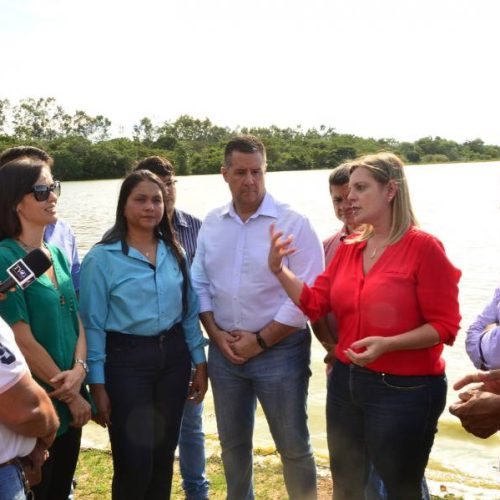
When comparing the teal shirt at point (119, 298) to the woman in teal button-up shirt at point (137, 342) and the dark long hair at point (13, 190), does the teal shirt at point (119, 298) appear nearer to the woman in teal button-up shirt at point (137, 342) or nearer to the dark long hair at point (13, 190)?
the woman in teal button-up shirt at point (137, 342)

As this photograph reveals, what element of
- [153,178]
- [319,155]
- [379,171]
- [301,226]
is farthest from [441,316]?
[319,155]

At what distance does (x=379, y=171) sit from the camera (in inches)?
121

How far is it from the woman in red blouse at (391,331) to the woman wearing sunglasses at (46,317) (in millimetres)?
1424

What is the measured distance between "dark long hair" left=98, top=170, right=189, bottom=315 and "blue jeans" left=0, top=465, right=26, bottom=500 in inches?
63.0

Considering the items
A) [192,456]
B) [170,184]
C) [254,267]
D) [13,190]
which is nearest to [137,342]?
[254,267]

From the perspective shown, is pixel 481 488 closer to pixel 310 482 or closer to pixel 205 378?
pixel 310 482

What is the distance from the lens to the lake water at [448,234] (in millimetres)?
5910

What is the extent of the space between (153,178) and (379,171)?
1.42 m

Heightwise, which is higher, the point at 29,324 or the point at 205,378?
the point at 29,324

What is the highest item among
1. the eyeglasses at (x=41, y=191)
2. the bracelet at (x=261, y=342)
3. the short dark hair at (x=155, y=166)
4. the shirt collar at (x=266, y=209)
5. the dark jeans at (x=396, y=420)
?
the short dark hair at (x=155, y=166)

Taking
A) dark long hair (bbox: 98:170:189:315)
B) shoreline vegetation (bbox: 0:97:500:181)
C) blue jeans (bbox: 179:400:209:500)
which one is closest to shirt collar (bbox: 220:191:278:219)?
dark long hair (bbox: 98:170:189:315)

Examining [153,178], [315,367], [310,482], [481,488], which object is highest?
[153,178]

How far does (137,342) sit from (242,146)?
1353mm

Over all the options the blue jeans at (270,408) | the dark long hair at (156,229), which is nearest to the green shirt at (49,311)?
the dark long hair at (156,229)
